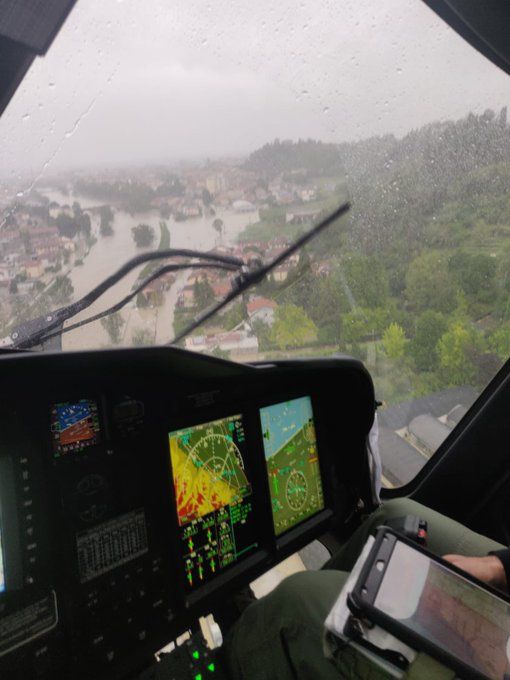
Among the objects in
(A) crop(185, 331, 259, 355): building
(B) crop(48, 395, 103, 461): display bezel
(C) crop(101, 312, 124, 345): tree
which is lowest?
(B) crop(48, 395, 103, 461): display bezel

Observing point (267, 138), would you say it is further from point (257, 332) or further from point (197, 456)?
point (197, 456)

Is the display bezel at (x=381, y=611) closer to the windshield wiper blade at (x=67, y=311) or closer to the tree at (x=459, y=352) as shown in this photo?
the windshield wiper blade at (x=67, y=311)

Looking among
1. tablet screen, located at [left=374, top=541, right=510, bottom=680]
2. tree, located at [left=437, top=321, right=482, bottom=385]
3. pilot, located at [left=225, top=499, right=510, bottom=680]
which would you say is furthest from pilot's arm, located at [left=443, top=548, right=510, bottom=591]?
tree, located at [left=437, top=321, right=482, bottom=385]

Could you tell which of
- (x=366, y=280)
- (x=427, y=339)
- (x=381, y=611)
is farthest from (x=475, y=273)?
(x=381, y=611)

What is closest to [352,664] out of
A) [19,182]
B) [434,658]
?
[434,658]

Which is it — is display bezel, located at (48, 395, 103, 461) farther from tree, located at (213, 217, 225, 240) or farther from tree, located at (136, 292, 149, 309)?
tree, located at (213, 217, 225, 240)

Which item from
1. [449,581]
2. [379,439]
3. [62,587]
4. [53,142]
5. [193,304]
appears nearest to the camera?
[449,581]

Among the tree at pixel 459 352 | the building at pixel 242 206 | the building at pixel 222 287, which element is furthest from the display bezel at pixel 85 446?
the tree at pixel 459 352
